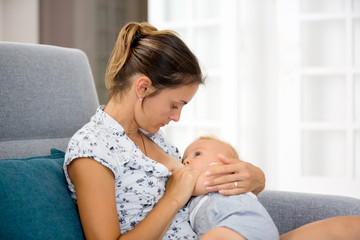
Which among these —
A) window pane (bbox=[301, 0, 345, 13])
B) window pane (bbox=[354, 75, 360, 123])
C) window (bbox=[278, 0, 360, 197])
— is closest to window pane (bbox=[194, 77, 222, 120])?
window (bbox=[278, 0, 360, 197])

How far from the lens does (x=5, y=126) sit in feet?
4.33

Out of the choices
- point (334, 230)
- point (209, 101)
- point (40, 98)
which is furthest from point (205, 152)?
point (209, 101)

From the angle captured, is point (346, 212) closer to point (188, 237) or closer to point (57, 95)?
point (188, 237)

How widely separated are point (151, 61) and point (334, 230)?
0.76m

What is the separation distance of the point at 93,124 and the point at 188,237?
0.47 metres

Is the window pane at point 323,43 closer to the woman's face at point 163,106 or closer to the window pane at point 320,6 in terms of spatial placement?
the window pane at point 320,6

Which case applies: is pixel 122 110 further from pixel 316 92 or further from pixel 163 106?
pixel 316 92

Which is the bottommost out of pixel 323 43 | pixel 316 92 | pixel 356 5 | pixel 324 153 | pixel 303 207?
pixel 324 153

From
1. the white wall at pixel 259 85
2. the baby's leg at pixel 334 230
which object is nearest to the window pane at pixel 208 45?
the white wall at pixel 259 85

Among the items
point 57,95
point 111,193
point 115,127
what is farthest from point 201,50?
point 111,193

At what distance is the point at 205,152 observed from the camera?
1.52 metres

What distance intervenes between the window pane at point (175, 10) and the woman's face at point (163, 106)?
6.98ft

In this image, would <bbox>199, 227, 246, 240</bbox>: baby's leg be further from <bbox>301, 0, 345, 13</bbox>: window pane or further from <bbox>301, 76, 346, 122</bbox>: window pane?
<bbox>301, 0, 345, 13</bbox>: window pane

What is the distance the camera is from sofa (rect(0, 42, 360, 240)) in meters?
0.99
